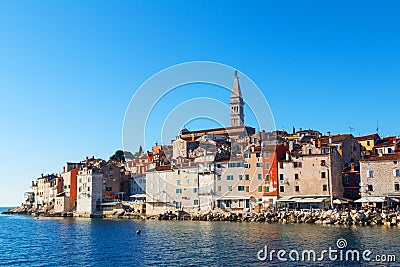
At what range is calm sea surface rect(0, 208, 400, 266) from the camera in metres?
30.5

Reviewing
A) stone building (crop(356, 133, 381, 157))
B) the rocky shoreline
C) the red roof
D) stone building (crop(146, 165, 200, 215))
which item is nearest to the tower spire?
the red roof

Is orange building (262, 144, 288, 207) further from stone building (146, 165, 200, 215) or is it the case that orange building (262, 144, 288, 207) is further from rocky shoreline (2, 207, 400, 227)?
stone building (146, 165, 200, 215)

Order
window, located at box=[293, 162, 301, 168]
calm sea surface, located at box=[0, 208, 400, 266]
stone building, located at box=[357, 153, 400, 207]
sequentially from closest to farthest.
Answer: calm sea surface, located at box=[0, 208, 400, 266], stone building, located at box=[357, 153, 400, 207], window, located at box=[293, 162, 301, 168]

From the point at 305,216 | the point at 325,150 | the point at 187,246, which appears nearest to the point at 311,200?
the point at 305,216

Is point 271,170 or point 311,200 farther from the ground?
point 271,170

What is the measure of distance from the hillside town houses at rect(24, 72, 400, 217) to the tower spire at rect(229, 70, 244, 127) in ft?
115

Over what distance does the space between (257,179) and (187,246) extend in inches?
1186

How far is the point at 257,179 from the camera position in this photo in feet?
215

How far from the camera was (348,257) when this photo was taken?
29609 mm

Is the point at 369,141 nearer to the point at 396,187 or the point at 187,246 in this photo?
the point at 396,187

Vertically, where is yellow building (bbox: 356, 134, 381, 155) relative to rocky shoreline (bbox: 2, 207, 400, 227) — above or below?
above

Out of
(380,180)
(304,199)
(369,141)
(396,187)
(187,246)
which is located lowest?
(187,246)

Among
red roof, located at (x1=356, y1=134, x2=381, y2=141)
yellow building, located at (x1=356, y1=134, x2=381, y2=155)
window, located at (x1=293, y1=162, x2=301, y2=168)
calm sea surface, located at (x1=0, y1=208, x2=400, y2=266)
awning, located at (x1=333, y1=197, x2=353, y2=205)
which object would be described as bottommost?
calm sea surface, located at (x1=0, y1=208, x2=400, y2=266)

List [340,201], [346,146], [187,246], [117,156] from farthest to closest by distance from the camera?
[117,156]
[346,146]
[340,201]
[187,246]
